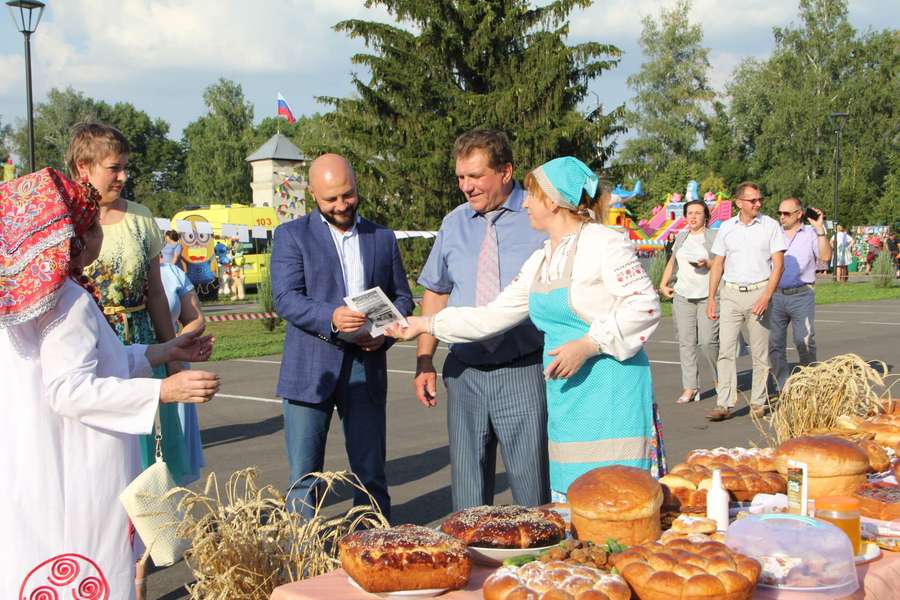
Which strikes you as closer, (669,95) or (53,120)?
(669,95)

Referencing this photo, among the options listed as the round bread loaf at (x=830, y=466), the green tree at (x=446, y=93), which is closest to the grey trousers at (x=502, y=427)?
the round bread loaf at (x=830, y=466)

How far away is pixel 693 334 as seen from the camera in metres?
9.95

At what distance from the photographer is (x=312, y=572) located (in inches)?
122

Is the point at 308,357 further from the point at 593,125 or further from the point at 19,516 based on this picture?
the point at 593,125

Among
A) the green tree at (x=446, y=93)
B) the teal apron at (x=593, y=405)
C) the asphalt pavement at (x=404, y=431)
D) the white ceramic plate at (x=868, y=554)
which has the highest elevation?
the green tree at (x=446, y=93)

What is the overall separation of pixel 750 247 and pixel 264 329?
43.6ft

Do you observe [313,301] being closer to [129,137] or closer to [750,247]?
[750,247]

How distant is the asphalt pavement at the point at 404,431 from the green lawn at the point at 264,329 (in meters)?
0.97

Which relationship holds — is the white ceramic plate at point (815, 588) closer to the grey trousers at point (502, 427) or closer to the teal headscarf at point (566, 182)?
the teal headscarf at point (566, 182)

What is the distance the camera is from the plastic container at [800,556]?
2.45 m

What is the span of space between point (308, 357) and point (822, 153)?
62.4 metres

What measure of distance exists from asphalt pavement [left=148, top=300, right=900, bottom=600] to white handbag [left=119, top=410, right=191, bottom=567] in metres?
2.09

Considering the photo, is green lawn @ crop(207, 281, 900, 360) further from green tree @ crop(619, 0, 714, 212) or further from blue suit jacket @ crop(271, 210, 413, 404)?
green tree @ crop(619, 0, 714, 212)

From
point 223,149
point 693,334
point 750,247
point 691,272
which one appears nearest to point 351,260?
point 750,247
